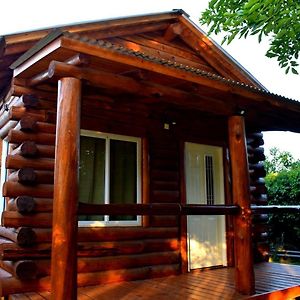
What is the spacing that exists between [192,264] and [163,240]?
31.2 inches

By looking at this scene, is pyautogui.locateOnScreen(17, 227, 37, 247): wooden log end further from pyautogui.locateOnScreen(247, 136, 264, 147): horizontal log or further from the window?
pyautogui.locateOnScreen(247, 136, 264, 147): horizontal log

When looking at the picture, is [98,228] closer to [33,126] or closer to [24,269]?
[24,269]

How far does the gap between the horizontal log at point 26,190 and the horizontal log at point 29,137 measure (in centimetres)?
60

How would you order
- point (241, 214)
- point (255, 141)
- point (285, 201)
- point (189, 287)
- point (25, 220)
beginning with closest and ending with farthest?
1. point (241, 214)
2. point (25, 220)
3. point (189, 287)
4. point (255, 141)
5. point (285, 201)

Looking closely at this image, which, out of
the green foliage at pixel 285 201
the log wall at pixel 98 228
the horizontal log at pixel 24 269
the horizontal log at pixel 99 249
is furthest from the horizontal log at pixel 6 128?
the green foliage at pixel 285 201

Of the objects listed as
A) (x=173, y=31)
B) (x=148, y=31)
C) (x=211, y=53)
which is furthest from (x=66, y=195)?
(x=211, y=53)

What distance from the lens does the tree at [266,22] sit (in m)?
3.96

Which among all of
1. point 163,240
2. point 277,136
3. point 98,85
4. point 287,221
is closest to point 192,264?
point 163,240

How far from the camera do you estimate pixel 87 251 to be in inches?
216

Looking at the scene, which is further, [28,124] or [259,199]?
[259,199]

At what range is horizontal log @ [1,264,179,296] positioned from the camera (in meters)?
4.78

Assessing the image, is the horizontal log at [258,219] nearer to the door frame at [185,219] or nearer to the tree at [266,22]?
the door frame at [185,219]

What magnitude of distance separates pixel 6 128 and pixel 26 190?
4.29 ft

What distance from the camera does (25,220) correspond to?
5008 mm
